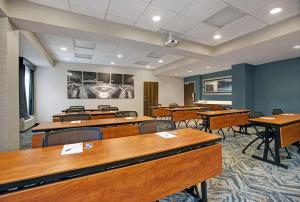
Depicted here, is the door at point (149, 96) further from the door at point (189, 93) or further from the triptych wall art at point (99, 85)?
the door at point (189, 93)

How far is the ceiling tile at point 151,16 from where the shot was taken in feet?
9.29

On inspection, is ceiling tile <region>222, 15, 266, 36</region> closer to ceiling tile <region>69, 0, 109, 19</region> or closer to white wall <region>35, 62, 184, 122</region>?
ceiling tile <region>69, 0, 109, 19</region>

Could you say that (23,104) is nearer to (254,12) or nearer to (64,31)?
(64,31)

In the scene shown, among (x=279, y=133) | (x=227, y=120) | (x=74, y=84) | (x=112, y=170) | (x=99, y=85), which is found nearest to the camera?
(x=112, y=170)

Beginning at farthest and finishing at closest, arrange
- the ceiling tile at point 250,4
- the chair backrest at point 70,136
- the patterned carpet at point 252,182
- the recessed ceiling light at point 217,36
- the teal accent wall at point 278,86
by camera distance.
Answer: the teal accent wall at point 278,86 < the recessed ceiling light at point 217,36 < the ceiling tile at point 250,4 < the patterned carpet at point 252,182 < the chair backrest at point 70,136

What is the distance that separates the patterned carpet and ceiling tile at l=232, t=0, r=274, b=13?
2.87 metres

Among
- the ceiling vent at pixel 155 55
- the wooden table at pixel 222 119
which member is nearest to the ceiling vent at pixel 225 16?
the wooden table at pixel 222 119

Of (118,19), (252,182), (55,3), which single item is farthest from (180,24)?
(252,182)

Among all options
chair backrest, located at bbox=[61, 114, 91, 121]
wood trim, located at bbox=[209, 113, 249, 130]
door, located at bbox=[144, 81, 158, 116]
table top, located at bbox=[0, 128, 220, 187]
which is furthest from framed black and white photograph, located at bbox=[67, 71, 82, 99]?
table top, located at bbox=[0, 128, 220, 187]

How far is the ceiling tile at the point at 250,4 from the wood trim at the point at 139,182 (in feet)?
8.35

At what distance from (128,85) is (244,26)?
584 cm

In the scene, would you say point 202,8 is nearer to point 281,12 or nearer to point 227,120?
point 281,12

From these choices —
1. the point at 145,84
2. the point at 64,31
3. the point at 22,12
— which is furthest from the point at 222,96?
the point at 22,12

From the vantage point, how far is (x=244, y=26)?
3416mm
